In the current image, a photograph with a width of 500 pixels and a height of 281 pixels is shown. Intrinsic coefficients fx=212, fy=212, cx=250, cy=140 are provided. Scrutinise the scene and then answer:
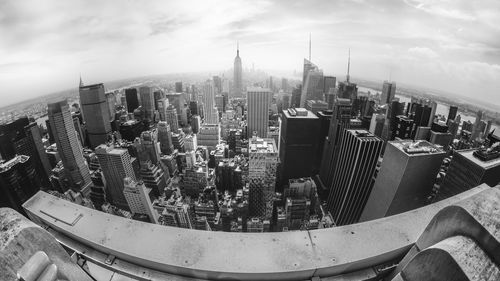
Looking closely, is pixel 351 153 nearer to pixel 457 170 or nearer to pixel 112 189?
pixel 457 170

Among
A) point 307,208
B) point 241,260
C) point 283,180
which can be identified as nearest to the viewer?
point 241,260

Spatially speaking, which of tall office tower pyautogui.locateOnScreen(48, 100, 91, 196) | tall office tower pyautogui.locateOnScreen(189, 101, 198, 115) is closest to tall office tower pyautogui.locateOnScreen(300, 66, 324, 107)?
tall office tower pyautogui.locateOnScreen(189, 101, 198, 115)

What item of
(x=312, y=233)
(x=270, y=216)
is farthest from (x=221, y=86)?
(x=312, y=233)

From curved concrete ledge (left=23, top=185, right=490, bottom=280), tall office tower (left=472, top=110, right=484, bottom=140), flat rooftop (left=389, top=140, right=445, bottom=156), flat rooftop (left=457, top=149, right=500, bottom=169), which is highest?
curved concrete ledge (left=23, top=185, right=490, bottom=280)

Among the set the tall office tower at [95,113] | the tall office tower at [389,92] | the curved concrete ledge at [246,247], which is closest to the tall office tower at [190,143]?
the tall office tower at [95,113]

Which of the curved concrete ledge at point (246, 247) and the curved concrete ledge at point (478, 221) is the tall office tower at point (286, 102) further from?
the curved concrete ledge at point (478, 221)

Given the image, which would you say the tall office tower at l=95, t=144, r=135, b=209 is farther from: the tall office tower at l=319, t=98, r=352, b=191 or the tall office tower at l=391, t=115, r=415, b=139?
the tall office tower at l=391, t=115, r=415, b=139
